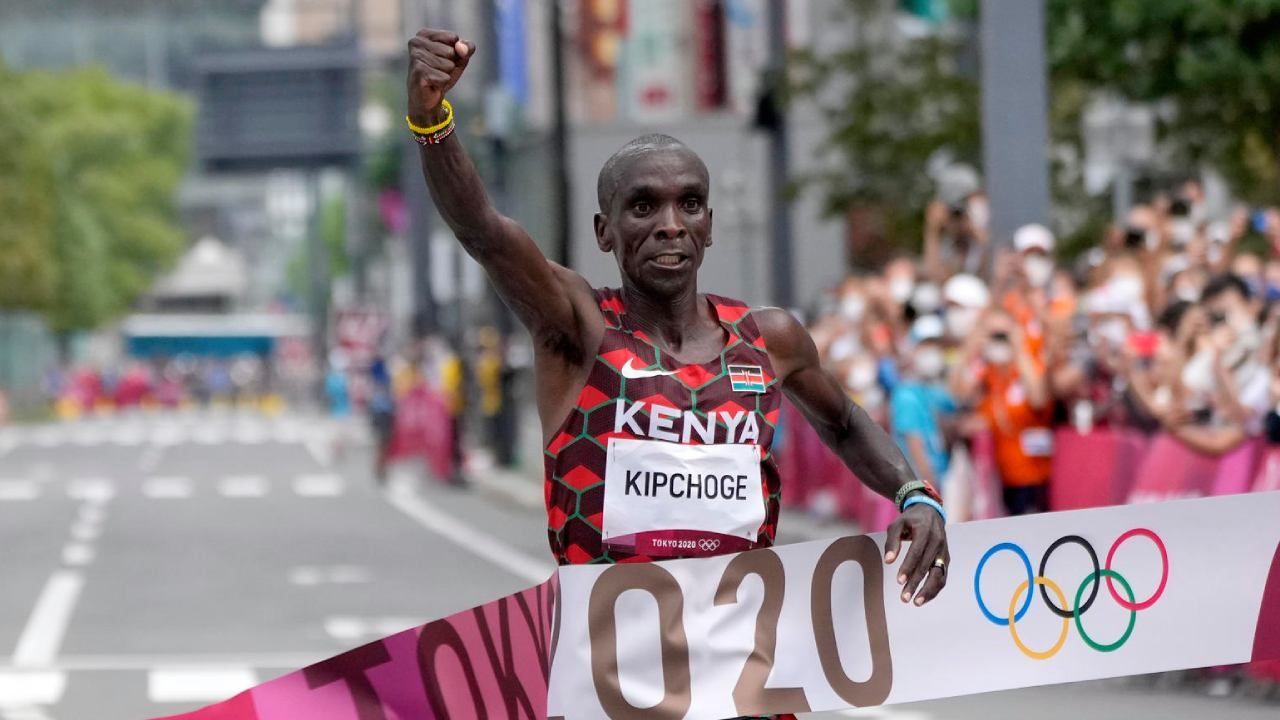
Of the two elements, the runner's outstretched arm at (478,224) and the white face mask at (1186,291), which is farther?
the white face mask at (1186,291)

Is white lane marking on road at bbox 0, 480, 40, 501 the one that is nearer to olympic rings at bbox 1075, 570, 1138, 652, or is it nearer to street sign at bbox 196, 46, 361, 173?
street sign at bbox 196, 46, 361, 173

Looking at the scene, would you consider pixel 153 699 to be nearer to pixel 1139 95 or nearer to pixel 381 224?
pixel 1139 95

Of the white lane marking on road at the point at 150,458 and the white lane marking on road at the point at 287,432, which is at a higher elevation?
the white lane marking on road at the point at 150,458

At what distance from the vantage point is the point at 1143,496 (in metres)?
12.7

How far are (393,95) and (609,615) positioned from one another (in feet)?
186

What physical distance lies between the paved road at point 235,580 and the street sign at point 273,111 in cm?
2127

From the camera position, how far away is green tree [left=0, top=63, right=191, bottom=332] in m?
92.1

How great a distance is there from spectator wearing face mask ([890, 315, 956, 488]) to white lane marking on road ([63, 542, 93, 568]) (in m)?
7.23

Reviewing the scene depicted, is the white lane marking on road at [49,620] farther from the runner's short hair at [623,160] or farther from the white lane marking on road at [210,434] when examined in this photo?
the white lane marking on road at [210,434]

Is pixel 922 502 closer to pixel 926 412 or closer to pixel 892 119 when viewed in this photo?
pixel 926 412

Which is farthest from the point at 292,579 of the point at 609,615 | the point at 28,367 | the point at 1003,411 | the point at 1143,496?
the point at 28,367

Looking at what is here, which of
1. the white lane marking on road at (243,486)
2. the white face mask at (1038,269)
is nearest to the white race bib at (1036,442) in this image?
the white face mask at (1038,269)

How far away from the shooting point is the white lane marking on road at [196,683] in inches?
451

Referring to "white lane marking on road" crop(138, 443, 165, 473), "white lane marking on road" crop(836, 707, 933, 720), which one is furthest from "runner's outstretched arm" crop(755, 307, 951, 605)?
"white lane marking on road" crop(138, 443, 165, 473)
